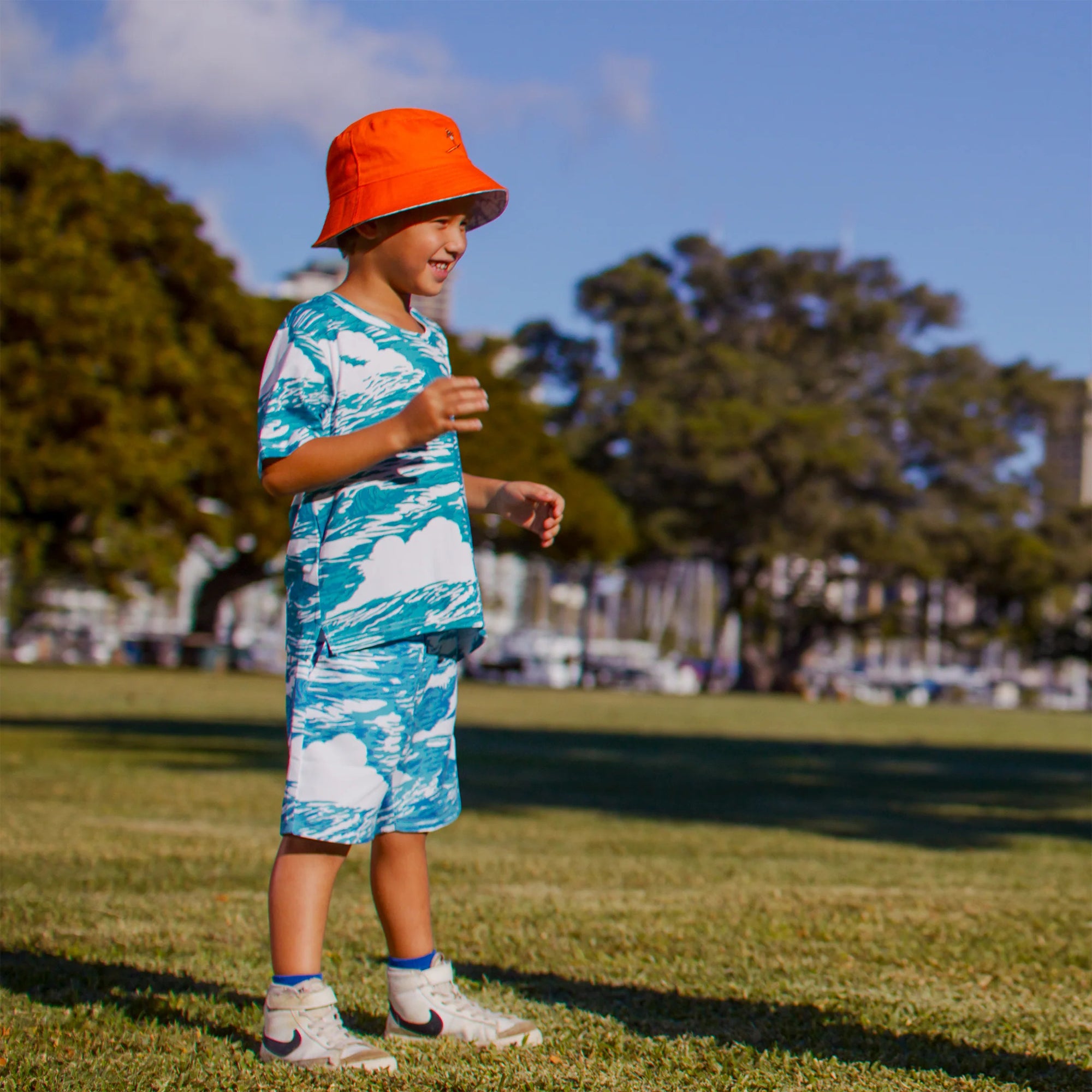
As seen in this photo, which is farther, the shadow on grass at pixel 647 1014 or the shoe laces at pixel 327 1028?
the shadow on grass at pixel 647 1014

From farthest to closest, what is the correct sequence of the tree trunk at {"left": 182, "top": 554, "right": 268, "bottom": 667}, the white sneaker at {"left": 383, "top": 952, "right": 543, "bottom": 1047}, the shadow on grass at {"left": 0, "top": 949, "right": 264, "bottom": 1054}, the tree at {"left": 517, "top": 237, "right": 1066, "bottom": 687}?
1. the tree at {"left": 517, "top": 237, "right": 1066, "bottom": 687}
2. the tree trunk at {"left": 182, "top": 554, "right": 268, "bottom": 667}
3. the shadow on grass at {"left": 0, "top": 949, "right": 264, "bottom": 1054}
4. the white sneaker at {"left": 383, "top": 952, "right": 543, "bottom": 1047}

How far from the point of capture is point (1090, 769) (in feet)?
54.5

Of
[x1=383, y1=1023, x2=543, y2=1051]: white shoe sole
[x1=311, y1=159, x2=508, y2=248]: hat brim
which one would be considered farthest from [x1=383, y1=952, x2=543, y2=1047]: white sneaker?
[x1=311, y1=159, x2=508, y2=248]: hat brim

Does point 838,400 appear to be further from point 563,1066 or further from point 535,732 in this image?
point 563,1066

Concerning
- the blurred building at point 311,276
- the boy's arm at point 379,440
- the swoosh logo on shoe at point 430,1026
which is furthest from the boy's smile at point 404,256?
the blurred building at point 311,276

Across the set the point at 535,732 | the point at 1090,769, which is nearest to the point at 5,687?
the point at 535,732

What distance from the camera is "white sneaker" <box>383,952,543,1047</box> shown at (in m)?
3.33

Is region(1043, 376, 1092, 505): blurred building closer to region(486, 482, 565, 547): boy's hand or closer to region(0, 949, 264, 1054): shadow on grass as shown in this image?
region(0, 949, 264, 1054): shadow on grass

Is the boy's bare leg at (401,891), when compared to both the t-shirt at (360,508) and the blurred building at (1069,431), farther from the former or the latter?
the blurred building at (1069,431)

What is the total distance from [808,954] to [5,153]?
2284cm

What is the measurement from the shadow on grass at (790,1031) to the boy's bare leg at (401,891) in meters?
0.56

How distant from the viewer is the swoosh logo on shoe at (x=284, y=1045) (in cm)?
310

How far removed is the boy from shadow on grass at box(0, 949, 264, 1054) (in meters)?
0.35

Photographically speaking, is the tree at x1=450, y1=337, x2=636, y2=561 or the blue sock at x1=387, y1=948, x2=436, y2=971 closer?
the blue sock at x1=387, y1=948, x2=436, y2=971
